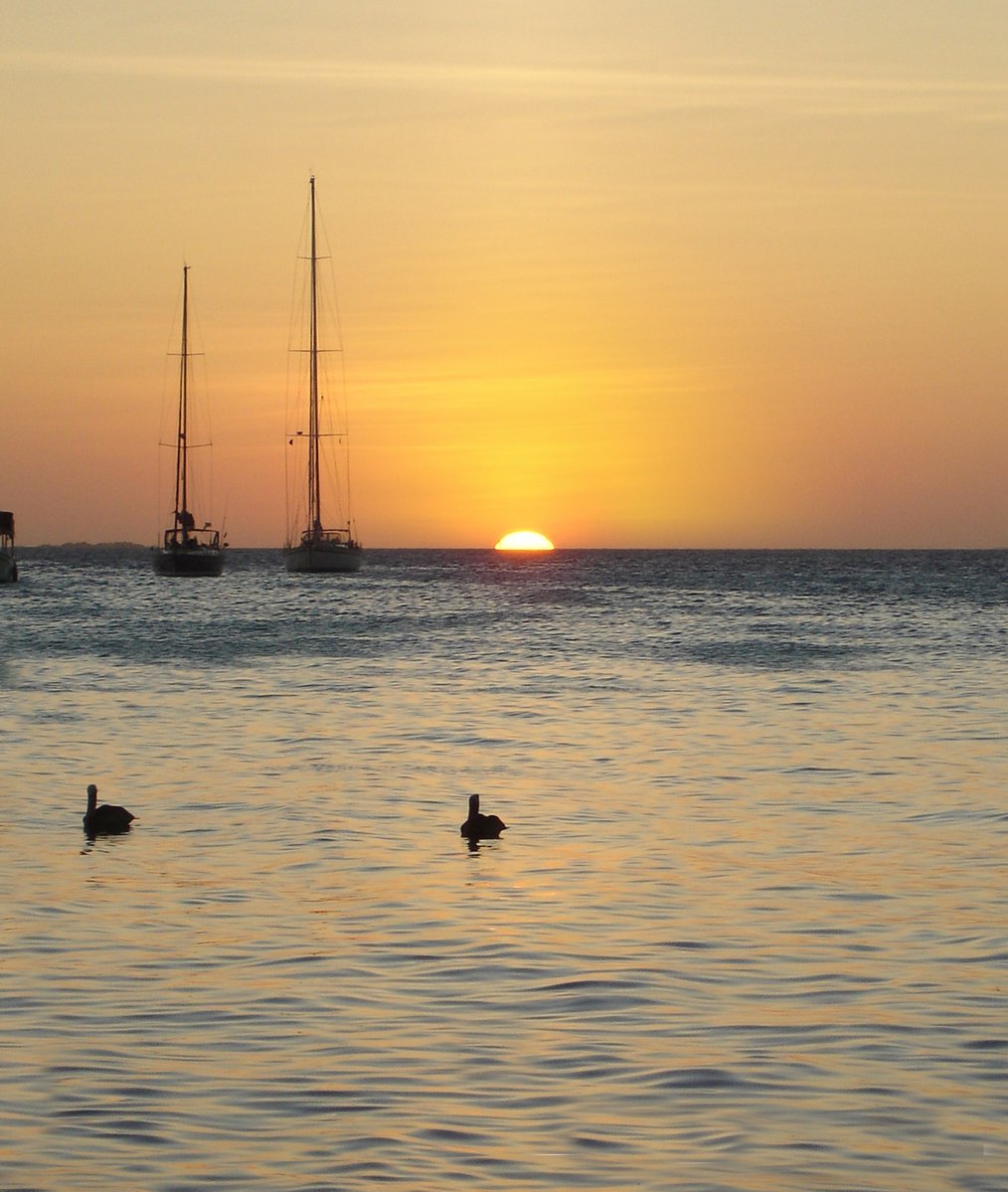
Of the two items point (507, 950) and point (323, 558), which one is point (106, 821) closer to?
point (507, 950)

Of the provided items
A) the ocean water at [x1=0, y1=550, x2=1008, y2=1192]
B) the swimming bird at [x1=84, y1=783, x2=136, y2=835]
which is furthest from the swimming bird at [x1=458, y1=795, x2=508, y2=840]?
the swimming bird at [x1=84, y1=783, x2=136, y2=835]

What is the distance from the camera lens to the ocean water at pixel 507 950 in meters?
9.48

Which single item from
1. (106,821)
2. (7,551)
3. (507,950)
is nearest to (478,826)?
(106,821)

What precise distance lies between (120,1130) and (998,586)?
12746 centimetres

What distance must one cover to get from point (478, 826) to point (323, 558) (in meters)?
104

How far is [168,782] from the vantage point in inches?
990

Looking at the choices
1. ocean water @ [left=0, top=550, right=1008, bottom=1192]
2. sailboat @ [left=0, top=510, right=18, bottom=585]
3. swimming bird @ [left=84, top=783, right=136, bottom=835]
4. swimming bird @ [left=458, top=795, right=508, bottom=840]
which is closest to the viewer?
ocean water @ [left=0, top=550, right=1008, bottom=1192]

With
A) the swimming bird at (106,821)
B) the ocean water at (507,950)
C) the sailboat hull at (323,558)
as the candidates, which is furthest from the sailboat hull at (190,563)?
the swimming bird at (106,821)

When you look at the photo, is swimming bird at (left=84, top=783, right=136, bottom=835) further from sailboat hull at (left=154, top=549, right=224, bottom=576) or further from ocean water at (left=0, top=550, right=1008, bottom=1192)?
sailboat hull at (left=154, top=549, right=224, bottom=576)

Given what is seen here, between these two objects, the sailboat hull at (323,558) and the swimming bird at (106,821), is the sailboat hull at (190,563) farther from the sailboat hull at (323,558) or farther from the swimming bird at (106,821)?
the swimming bird at (106,821)

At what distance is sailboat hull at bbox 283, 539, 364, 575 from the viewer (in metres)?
122

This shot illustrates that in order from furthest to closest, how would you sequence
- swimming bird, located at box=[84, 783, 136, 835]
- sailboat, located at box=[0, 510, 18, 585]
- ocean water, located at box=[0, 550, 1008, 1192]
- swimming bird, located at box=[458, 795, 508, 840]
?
1. sailboat, located at box=[0, 510, 18, 585]
2. swimming bird, located at box=[84, 783, 136, 835]
3. swimming bird, located at box=[458, 795, 508, 840]
4. ocean water, located at box=[0, 550, 1008, 1192]

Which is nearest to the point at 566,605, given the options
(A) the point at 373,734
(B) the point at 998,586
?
(B) the point at 998,586

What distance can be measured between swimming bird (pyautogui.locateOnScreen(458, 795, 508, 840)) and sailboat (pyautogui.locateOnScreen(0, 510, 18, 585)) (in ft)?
305
